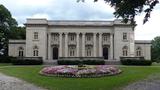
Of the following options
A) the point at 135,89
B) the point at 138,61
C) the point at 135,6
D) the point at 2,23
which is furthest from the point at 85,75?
the point at 2,23

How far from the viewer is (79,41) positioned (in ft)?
263

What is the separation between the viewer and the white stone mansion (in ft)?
255

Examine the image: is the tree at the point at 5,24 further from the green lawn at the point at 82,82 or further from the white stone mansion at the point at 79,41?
the green lawn at the point at 82,82

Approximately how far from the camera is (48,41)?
3137 inches

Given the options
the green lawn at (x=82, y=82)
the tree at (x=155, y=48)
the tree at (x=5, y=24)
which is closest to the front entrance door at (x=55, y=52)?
the tree at (x=5, y=24)

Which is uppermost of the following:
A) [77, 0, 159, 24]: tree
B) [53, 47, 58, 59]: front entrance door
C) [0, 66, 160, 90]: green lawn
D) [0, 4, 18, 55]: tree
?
[0, 4, 18, 55]: tree

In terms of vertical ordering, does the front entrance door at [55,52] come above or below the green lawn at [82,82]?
above

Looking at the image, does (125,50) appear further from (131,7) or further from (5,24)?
(131,7)

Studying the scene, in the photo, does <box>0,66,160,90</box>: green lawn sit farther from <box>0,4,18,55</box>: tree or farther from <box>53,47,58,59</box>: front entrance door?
<box>0,4,18,55</box>: tree

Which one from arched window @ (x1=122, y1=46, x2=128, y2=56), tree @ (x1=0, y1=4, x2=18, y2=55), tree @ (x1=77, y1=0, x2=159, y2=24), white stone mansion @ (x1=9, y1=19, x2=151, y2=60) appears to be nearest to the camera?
tree @ (x1=77, y1=0, x2=159, y2=24)

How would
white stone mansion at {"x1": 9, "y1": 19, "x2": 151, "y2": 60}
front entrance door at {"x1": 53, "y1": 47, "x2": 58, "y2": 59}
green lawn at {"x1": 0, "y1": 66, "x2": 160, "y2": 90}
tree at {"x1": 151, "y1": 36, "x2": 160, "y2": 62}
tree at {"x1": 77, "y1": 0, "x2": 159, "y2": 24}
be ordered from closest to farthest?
1. tree at {"x1": 77, "y1": 0, "x2": 159, "y2": 24}
2. green lawn at {"x1": 0, "y1": 66, "x2": 160, "y2": 90}
3. white stone mansion at {"x1": 9, "y1": 19, "x2": 151, "y2": 60}
4. front entrance door at {"x1": 53, "y1": 47, "x2": 58, "y2": 59}
5. tree at {"x1": 151, "y1": 36, "x2": 160, "y2": 62}

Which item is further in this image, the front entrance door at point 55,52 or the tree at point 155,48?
the tree at point 155,48

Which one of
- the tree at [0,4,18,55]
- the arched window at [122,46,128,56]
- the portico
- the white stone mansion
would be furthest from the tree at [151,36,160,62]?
the tree at [0,4,18,55]

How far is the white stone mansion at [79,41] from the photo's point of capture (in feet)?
255
